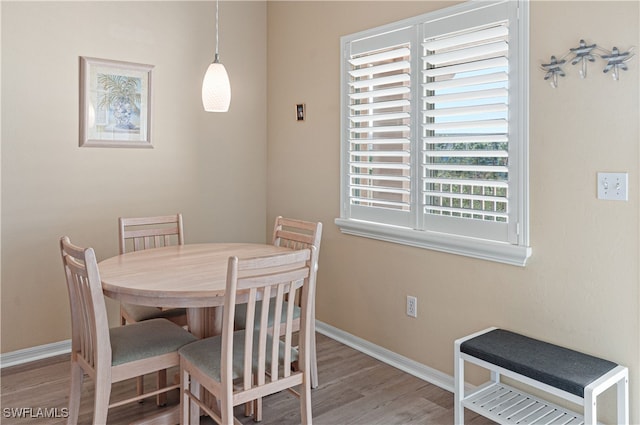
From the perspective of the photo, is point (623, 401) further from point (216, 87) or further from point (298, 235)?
point (216, 87)

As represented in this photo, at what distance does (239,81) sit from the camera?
12.9 ft

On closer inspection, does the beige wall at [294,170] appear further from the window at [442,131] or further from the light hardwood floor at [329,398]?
the light hardwood floor at [329,398]

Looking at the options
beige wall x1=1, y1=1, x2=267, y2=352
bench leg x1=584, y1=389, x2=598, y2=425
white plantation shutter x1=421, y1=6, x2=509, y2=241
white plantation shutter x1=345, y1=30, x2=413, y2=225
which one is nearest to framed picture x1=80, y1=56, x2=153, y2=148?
beige wall x1=1, y1=1, x2=267, y2=352

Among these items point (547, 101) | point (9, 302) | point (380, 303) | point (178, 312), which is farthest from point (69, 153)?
point (547, 101)

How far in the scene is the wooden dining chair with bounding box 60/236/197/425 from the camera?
1.90m

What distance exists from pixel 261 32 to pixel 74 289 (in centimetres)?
273

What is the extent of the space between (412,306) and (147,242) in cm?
171

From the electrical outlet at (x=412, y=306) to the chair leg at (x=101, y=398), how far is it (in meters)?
1.71

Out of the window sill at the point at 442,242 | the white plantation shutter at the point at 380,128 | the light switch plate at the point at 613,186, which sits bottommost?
the window sill at the point at 442,242

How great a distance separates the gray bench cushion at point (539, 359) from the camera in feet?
6.10

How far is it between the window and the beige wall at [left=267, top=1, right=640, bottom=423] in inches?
3.3

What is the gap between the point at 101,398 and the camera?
1928 mm

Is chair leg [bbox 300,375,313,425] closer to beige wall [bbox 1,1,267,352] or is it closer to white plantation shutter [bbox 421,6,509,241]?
white plantation shutter [bbox 421,6,509,241]

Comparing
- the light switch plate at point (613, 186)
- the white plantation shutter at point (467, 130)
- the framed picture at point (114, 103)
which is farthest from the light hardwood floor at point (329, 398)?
the framed picture at point (114, 103)
